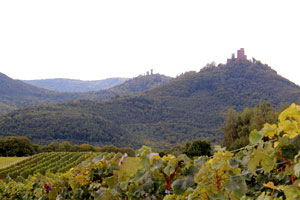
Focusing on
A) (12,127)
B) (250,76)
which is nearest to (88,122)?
(12,127)

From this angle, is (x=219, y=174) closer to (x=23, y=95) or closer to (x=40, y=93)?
(x=23, y=95)

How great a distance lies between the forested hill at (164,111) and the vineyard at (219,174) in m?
57.5

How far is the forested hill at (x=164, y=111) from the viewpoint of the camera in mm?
69125

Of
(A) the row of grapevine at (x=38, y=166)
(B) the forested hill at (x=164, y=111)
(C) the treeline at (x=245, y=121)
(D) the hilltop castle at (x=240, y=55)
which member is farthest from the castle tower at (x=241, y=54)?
(A) the row of grapevine at (x=38, y=166)

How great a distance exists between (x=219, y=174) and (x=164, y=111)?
87351mm

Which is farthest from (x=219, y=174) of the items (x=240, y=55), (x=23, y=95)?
(x=23, y=95)

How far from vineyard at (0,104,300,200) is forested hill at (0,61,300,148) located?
Result: 5747 centimetres

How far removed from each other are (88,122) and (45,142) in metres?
12.4

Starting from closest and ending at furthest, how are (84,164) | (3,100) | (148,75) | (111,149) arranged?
(84,164) → (111,149) → (3,100) → (148,75)

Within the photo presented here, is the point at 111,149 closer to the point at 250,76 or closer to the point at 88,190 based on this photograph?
the point at 88,190

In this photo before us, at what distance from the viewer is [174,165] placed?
6.01 ft

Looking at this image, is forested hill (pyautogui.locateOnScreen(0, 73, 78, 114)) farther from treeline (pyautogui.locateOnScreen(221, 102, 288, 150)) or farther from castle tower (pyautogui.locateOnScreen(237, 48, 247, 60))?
treeline (pyautogui.locateOnScreen(221, 102, 288, 150))

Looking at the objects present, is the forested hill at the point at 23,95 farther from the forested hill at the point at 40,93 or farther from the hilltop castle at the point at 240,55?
the hilltop castle at the point at 240,55

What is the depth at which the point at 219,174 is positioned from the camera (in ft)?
4.89
